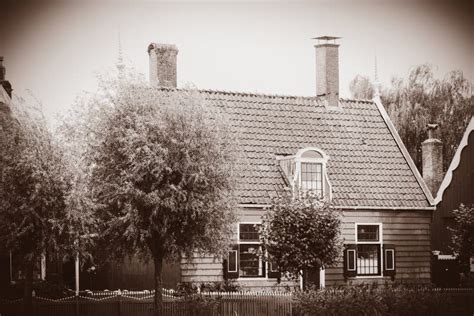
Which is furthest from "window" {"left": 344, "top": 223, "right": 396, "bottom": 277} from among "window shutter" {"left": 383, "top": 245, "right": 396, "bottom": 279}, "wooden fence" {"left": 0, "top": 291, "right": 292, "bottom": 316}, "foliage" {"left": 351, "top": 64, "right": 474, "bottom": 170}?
"foliage" {"left": 351, "top": 64, "right": 474, "bottom": 170}

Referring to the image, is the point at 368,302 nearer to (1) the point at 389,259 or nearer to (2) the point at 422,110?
(1) the point at 389,259

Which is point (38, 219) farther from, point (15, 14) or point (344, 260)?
point (344, 260)

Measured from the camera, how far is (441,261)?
3256cm

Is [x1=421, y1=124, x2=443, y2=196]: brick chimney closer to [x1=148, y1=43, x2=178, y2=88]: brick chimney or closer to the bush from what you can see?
[x1=148, y1=43, x2=178, y2=88]: brick chimney

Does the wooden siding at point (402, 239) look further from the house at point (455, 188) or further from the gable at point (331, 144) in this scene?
the house at point (455, 188)

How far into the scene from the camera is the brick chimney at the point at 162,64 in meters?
29.6

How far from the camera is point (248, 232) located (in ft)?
93.4

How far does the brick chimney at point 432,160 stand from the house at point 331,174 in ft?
4.11

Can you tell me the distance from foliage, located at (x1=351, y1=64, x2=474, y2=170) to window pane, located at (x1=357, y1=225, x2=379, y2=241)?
1042 cm

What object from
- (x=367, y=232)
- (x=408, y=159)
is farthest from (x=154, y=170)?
(x=408, y=159)

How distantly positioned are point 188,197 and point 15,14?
18.5 ft

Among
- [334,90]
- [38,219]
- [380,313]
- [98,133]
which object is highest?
[334,90]

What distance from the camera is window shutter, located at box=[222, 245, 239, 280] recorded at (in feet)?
91.4

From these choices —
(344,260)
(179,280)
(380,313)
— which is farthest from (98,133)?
(344,260)
